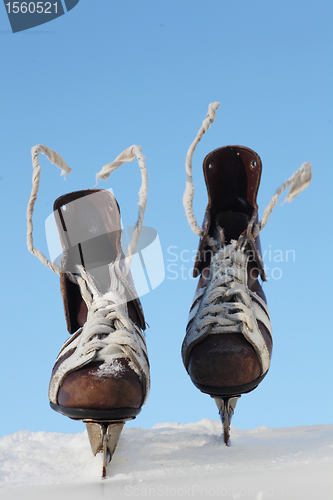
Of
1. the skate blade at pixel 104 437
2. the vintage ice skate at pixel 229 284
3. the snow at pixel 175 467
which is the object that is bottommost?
the snow at pixel 175 467

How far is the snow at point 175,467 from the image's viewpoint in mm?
1163

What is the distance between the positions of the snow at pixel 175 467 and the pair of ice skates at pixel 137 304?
0.32 ft

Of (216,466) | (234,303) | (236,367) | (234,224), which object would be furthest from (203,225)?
(216,466)

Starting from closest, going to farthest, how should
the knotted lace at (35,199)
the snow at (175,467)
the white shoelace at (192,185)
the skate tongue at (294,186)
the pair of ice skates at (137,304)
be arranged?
the snow at (175,467) → the pair of ice skates at (137,304) → the knotted lace at (35,199) → the white shoelace at (192,185) → the skate tongue at (294,186)

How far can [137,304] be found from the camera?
1.57 metres

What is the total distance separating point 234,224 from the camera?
2.03 metres

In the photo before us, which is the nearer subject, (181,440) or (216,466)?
(216,466)

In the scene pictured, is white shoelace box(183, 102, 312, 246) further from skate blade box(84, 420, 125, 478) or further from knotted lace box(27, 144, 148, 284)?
skate blade box(84, 420, 125, 478)

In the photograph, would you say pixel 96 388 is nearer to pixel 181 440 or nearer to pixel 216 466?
pixel 216 466

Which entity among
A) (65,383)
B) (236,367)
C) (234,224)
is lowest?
(236,367)

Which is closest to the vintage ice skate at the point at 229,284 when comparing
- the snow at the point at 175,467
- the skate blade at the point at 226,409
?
the skate blade at the point at 226,409

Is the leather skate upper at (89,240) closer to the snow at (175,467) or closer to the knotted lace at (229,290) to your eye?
the knotted lace at (229,290)

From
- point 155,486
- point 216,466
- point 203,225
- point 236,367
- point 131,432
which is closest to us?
point 155,486

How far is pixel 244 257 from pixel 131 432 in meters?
0.81
